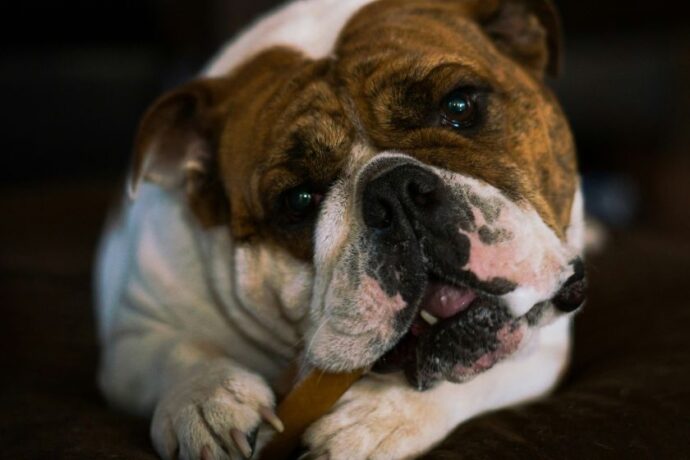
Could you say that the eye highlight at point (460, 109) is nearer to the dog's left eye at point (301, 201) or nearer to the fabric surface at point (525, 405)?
the dog's left eye at point (301, 201)

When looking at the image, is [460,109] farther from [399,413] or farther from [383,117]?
[399,413]

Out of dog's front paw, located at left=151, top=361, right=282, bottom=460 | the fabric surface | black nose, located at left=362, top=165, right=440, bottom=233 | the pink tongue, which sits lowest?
the fabric surface

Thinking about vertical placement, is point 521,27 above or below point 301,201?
above

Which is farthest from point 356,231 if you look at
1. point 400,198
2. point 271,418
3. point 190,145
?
point 190,145

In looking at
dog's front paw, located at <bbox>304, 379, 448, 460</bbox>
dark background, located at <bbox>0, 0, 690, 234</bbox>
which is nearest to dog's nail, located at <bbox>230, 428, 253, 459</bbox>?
dog's front paw, located at <bbox>304, 379, 448, 460</bbox>

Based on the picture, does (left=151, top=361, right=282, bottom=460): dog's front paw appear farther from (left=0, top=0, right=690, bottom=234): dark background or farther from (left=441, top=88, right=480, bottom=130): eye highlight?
(left=0, top=0, right=690, bottom=234): dark background

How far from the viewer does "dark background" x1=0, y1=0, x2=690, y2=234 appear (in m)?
5.36

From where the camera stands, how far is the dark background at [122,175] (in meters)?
1.65

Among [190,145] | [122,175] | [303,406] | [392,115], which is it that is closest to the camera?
[303,406]

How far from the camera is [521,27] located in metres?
2.18

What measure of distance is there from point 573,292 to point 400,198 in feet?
1.22

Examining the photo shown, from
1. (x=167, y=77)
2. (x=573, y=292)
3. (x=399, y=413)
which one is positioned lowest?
(x=167, y=77)

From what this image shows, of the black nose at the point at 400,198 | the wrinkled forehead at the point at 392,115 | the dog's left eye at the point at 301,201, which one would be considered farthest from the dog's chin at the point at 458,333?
the dog's left eye at the point at 301,201

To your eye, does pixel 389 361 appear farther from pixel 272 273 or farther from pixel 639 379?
pixel 639 379
